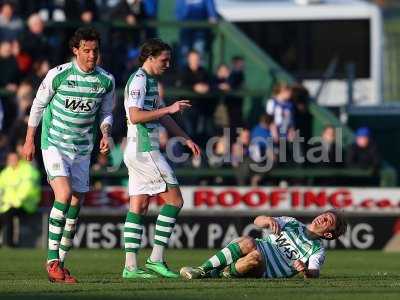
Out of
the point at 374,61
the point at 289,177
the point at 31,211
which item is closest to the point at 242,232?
the point at 289,177

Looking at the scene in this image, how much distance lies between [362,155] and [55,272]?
12.2m

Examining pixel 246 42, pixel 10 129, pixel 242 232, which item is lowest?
pixel 242 232

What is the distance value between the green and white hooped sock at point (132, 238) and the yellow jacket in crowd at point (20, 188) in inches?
359

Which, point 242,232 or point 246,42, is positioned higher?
point 246,42

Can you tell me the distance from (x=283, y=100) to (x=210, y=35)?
2829 millimetres

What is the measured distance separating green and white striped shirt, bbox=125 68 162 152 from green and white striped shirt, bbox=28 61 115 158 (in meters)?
0.22

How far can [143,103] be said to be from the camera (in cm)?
1206

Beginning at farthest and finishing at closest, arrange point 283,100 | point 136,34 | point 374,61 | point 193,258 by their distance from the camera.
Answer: point 374,61, point 136,34, point 283,100, point 193,258

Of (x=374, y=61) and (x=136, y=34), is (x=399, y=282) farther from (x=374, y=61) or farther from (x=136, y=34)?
(x=374, y=61)

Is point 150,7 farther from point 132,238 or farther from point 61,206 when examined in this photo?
point 61,206

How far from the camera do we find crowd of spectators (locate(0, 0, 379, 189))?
72.5 ft

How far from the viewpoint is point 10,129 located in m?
22.2

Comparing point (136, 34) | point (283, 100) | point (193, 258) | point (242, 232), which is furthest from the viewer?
point (136, 34)

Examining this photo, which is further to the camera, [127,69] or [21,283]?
[127,69]
